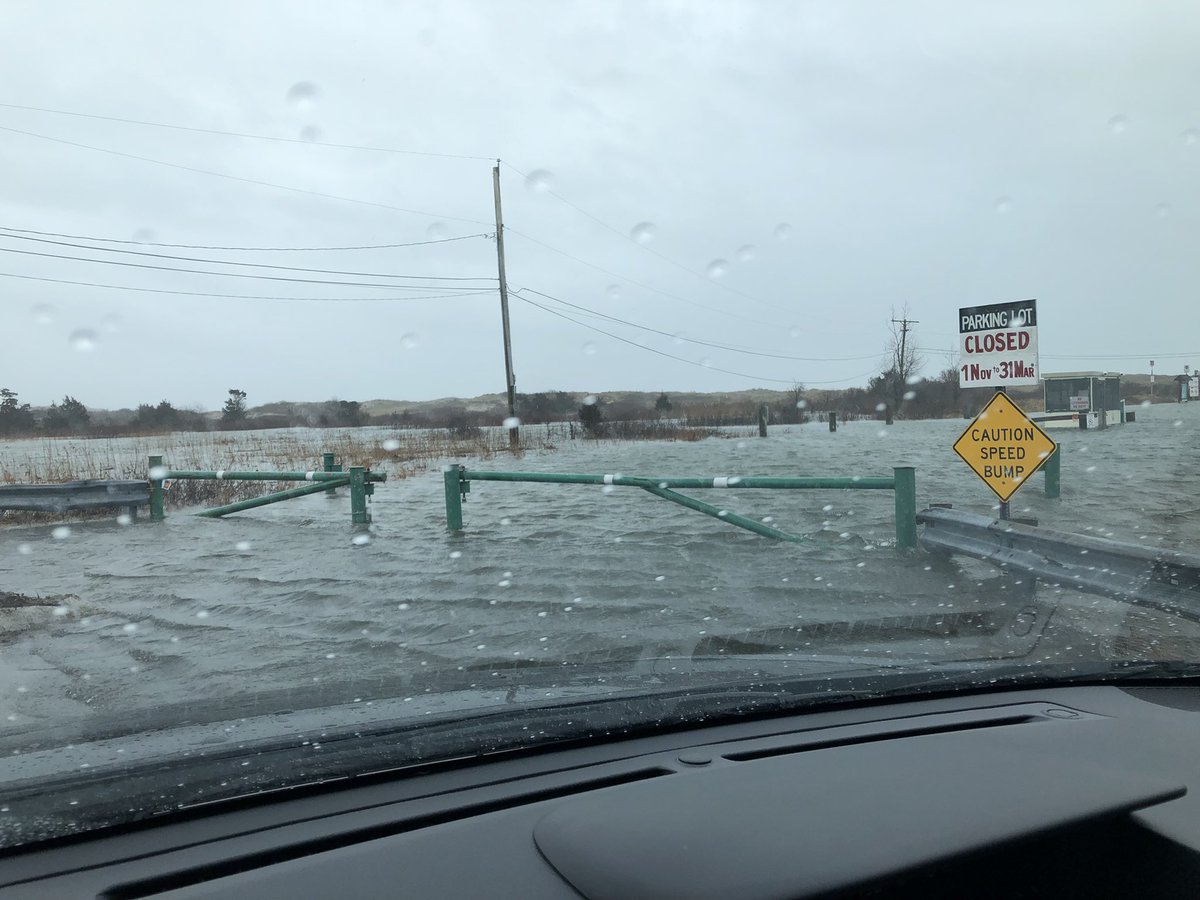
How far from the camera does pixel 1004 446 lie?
908 centimetres

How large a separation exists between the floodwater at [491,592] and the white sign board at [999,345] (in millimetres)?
2108

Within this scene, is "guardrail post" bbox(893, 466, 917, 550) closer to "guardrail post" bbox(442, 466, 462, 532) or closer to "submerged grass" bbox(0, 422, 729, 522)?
"guardrail post" bbox(442, 466, 462, 532)

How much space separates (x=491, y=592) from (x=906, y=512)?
13.9 ft

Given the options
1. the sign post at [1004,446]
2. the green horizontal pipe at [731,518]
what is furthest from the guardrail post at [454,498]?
the sign post at [1004,446]

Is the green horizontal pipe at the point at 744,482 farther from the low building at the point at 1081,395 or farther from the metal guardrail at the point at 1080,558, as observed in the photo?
the low building at the point at 1081,395

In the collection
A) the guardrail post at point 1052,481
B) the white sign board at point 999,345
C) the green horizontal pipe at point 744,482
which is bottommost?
the guardrail post at point 1052,481

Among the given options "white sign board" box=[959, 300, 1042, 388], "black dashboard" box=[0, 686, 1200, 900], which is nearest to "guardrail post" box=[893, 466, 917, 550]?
"white sign board" box=[959, 300, 1042, 388]

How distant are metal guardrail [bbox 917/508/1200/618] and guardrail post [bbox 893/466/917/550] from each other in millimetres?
183

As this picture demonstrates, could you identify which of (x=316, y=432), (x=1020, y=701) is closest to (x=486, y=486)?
(x=1020, y=701)

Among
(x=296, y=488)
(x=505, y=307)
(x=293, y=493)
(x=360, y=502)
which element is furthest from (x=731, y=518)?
(x=505, y=307)

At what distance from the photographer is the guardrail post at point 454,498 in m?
11.7

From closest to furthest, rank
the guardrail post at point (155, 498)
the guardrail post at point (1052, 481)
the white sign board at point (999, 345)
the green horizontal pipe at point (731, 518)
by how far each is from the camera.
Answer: the white sign board at point (999, 345)
the green horizontal pipe at point (731, 518)
the guardrail post at point (1052, 481)
the guardrail post at point (155, 498)

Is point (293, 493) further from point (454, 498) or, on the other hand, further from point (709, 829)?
point (709, 829)

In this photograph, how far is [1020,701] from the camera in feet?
10.7
